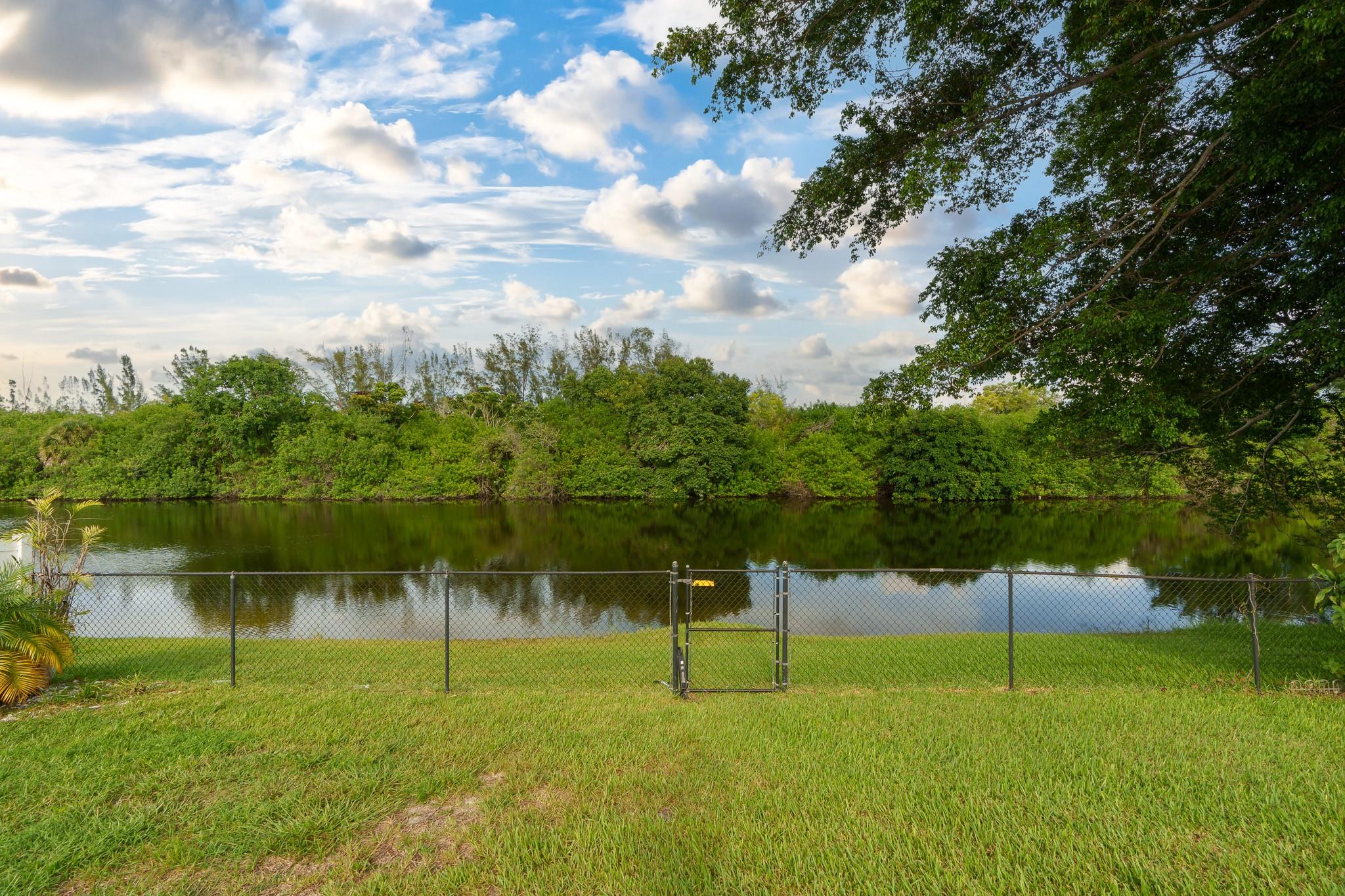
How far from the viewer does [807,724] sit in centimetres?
629

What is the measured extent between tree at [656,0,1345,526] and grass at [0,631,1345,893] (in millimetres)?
4566

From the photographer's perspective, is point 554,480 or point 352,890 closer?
point 352,890

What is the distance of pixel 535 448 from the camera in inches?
2005

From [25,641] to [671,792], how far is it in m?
7.13

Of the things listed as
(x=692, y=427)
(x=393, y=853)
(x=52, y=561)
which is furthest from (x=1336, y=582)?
(x=692, y=427)

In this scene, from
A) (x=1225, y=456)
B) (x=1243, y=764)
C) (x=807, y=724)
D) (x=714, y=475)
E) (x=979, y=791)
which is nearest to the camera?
(x=979, y=791)

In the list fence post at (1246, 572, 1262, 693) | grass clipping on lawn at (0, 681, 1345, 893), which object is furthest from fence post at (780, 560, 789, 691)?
fence post at (1246, 572, 1262, 693)

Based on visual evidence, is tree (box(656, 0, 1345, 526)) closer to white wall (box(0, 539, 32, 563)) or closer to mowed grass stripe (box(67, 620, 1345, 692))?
mowed grass stripe (box(67, 620, 1345, 692))

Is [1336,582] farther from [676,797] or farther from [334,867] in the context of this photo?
[334,867]

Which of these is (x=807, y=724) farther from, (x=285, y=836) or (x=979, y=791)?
(x=285, y=836)

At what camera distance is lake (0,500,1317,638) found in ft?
53.6

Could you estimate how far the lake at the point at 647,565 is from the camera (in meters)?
16.3

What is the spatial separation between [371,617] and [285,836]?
13.4m

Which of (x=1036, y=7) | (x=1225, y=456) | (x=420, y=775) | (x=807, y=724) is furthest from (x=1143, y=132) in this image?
(x=420, y=775)
